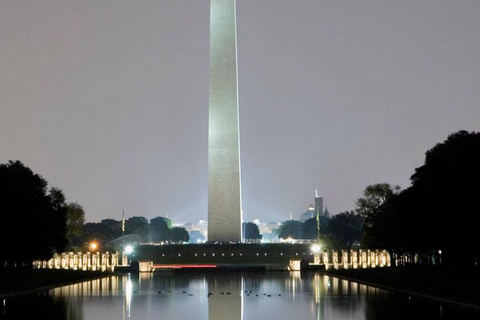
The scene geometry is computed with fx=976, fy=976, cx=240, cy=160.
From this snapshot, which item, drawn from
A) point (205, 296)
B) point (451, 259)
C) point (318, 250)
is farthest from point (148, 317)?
point (318, 250)

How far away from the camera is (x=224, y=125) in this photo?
8831 centimetres

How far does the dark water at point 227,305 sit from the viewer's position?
95.5 feet

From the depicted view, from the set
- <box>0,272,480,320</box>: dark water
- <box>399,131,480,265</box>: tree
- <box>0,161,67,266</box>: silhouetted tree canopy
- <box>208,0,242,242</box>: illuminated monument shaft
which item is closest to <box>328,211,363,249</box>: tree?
<box>208,0,242,242</box>: illuminated monument shaft

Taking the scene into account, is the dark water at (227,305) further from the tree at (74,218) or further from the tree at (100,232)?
the tree at (100,232)

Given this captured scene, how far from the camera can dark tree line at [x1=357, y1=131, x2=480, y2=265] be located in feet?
180

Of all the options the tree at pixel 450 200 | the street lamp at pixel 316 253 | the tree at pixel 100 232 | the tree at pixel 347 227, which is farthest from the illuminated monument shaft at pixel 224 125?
the tree at pixel 100 232

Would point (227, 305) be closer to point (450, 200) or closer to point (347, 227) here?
point (450, 200)

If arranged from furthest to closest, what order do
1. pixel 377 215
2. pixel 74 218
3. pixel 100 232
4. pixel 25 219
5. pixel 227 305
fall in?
1. pixel 100 232
2. pixel 74 218
3. pixel 377 215
4. pixel 25 219
5. pixel 227 305

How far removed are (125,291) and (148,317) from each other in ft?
54.3

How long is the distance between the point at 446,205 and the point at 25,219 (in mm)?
27930

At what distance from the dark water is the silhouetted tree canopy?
18873 mm

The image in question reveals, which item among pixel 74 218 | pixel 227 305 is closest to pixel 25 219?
pixel 227 305

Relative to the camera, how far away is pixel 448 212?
55.8 metres

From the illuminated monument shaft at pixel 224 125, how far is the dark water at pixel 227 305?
4220cm
